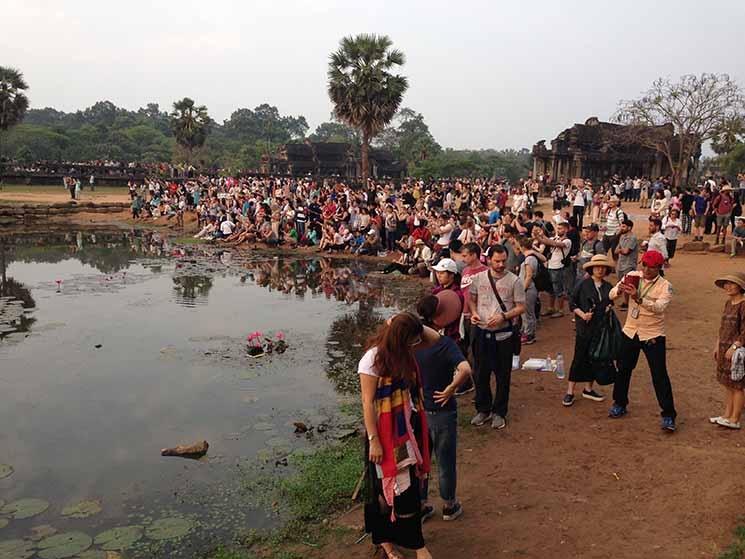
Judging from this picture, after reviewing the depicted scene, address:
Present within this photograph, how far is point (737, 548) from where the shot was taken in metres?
3.86

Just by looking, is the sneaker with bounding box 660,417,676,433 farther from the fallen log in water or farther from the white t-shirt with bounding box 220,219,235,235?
the white t-shirt with bounding box 220,219,235,235

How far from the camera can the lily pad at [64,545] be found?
4293 mm

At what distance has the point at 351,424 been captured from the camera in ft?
21.2

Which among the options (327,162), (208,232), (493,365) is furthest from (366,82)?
(493,365)

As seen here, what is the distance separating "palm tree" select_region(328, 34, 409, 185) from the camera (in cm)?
3016

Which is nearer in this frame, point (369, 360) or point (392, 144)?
point (369, 360)

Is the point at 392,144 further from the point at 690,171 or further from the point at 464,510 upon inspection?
the point at 464,510

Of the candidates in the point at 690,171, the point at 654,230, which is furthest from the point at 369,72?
the point at 654,230

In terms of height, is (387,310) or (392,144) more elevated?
(392,144)

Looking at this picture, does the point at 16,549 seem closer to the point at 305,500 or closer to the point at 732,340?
the point at 305,500

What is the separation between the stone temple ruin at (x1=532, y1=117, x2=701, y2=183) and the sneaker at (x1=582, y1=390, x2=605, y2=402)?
29659mm

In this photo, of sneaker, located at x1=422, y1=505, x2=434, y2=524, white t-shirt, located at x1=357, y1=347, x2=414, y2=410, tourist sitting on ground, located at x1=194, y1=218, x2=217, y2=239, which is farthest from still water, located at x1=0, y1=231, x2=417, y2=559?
tourist sitting on ground, located at x1=194, y1=218, x2=217, y2=239

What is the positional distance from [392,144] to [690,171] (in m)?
52.7

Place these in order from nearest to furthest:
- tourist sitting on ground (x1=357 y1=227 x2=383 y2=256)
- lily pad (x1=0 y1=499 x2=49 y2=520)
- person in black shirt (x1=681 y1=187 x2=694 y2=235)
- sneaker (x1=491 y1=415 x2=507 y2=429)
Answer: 1. lily pad (x1=0 y1=499 x2=49 y2=520)
2. sneaker (x1=491 y1=415 x2=507 y2=429)
3. person in black shirt (x1=681 y1=187 x2=694 y2=235)
4. tourist sitting on ground (x1=357 y1=227 x2=383 y2=256)
